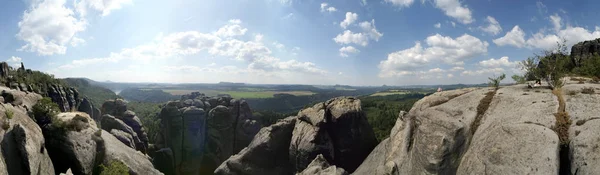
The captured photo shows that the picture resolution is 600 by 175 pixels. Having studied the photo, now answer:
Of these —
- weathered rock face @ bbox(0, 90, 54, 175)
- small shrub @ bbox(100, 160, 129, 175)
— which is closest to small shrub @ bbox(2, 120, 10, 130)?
weathered rock face @ bbox(0, 90, 54, 175)

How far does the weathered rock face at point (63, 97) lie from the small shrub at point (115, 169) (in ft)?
208

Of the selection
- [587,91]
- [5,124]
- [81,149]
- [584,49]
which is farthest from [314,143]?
[584,49]

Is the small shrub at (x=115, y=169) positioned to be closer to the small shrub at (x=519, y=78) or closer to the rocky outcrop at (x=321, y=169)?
the rocky outcrop at (x=321, y=169)

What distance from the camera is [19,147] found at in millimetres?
22406

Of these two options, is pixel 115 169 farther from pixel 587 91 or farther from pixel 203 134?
pixel 203 134

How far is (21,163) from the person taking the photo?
21906mm

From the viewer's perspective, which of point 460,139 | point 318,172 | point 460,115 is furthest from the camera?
point 318,172

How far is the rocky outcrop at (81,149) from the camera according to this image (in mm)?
29109

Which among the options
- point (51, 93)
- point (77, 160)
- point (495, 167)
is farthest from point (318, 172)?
point (51, 93)

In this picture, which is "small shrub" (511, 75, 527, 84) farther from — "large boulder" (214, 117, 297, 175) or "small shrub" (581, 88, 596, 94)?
"large boulder" (214, 117, 297, 175)

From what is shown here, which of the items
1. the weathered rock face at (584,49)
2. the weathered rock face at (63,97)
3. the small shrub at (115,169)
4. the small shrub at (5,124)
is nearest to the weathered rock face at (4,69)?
the weathered rock face at (63,97)

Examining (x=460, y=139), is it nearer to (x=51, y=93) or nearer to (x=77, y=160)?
(x=77, y=160)

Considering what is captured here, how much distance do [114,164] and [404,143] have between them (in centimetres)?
2734

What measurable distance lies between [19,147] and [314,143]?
108 feet
